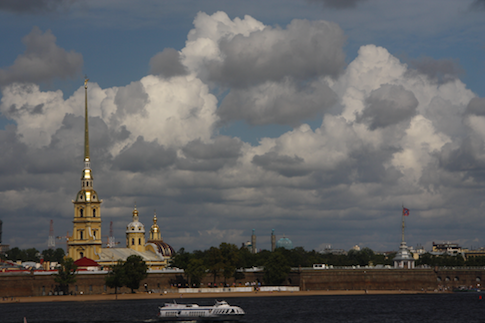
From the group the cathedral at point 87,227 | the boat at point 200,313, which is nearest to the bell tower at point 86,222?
the cathedral at point 87,227

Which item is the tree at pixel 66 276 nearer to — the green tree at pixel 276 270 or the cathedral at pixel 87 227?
the cathedral at pixel 87 227

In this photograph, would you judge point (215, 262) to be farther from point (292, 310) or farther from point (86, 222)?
point (292, 310)

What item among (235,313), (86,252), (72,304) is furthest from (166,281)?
(235,313)

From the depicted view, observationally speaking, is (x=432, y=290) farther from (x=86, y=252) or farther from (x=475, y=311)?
(x=86, y=252)

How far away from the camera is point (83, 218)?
175 meters

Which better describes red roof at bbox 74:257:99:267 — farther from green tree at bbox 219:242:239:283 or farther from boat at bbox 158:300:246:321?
boat at bbox 158:300:246:321

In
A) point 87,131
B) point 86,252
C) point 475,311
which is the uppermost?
point 87,131

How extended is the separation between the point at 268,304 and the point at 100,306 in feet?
99.0

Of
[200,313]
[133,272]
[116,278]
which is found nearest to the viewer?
[200,313]

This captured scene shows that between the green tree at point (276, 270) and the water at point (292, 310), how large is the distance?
1877cm

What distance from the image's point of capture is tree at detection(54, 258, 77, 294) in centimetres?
14600

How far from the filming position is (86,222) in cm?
17438

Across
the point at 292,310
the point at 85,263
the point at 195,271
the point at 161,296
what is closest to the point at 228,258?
the point at 195,271

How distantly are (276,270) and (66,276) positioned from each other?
4942 centimetres
